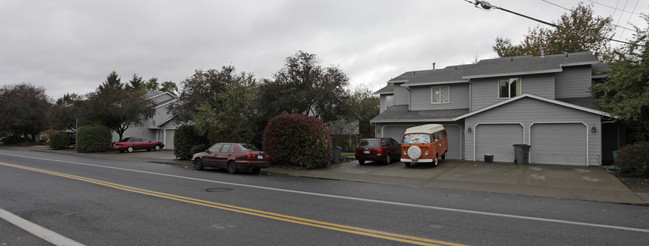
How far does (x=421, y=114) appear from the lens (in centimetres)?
2228

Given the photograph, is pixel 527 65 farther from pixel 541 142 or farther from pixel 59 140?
pixel 59 140

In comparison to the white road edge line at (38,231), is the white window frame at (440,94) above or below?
above

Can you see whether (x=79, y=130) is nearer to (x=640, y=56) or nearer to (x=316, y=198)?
(x=316, y=198)

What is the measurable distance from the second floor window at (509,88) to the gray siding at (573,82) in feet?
6.96

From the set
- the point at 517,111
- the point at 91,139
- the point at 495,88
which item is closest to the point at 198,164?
the point at 517,111

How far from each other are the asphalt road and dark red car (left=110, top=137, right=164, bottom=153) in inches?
798

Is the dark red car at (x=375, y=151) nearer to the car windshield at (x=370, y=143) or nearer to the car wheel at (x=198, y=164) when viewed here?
the car windshield at (x=370, y=143)

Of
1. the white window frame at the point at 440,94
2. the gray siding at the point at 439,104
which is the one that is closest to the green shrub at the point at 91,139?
the gray siding at the point at 439,104

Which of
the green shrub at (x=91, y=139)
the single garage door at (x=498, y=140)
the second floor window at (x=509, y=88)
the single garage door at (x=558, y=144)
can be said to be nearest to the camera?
the single garage door at (x=558, y=144)

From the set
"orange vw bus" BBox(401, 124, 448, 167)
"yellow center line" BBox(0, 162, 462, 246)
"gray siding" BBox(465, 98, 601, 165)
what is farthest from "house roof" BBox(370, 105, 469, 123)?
"yellow center line" BBox(0, 162, 462, 246)

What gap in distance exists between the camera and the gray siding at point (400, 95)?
25.6 meters

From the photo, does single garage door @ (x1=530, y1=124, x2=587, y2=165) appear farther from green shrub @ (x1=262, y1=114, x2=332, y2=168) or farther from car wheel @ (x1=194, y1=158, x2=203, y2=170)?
car wheel @ (x1=194, y1=158, x2=203, y2=170)

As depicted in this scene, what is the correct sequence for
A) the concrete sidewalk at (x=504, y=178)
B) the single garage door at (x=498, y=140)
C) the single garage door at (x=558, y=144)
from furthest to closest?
the single garage door at (x=498, y=140), the single garage door at (x=558, y=144), the concrete sidewalk at (x=504, y=178)

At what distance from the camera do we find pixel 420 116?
862 inches
